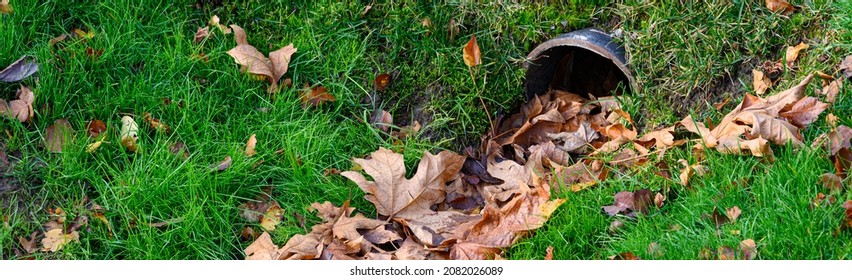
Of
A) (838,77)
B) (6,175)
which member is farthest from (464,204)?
(6,175)

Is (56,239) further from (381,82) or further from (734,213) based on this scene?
(734,213)

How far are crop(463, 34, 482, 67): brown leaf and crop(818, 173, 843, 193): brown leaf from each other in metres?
1.76

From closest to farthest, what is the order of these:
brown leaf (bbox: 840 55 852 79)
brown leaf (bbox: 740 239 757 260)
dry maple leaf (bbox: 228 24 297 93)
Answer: brown leaf (bbox: 740 239 757 260) → brown leaf (bbox: 840 55 852 79) → dry maple leaf (bbox: 228 24 297 93)

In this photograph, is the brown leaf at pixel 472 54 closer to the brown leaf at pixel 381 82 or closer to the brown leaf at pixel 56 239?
the brown leaf at pixel 381 82

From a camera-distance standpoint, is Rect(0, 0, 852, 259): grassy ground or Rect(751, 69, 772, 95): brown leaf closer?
Rect(0, 0, 852, 259): grassy ground

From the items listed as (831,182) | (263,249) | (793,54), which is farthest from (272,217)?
(793,54)

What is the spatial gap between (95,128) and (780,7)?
3.08 m

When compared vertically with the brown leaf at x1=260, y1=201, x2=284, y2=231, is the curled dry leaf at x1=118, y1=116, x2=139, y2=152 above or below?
above

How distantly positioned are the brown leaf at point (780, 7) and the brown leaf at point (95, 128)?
3.00m

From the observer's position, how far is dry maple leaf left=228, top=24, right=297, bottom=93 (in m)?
4.21

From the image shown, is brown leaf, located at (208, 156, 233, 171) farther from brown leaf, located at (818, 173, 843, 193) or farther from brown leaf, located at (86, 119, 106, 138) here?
brown leaf, located at (818, 173, 843, 193)

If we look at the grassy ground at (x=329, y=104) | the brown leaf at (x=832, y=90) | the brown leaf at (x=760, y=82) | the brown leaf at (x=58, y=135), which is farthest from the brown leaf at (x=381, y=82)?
the brown leaf at (x=832, y=90)

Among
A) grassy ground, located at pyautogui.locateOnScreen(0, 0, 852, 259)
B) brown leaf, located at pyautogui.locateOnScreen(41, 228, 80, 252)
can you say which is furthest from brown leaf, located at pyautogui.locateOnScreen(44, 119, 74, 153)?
brown leaf, located at pyautogui.locateOnScreen(41, 228, 80, 252)
